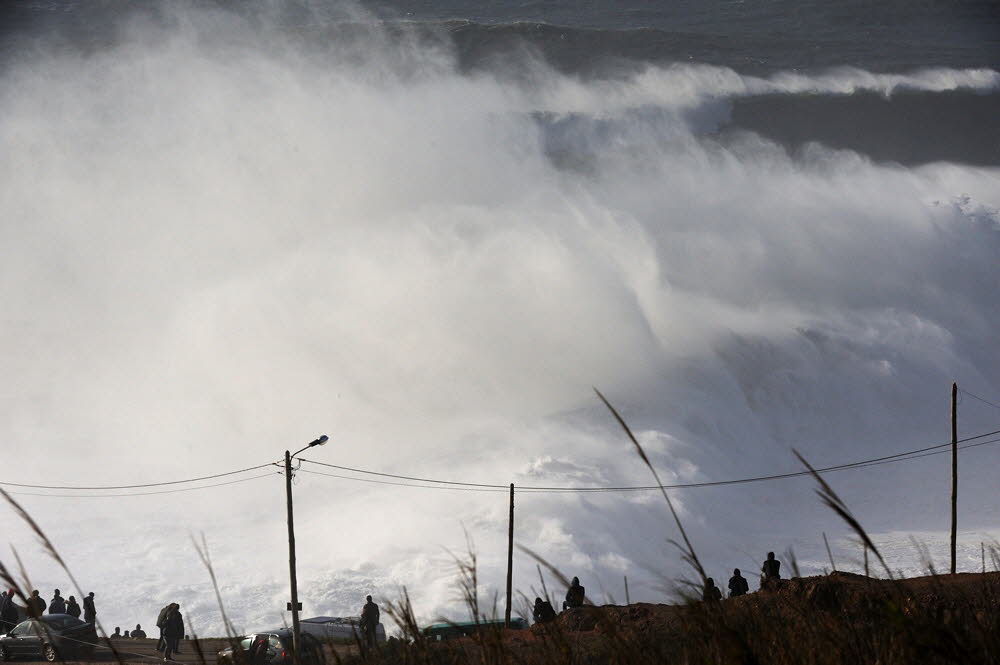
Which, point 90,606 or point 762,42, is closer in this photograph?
point 90,606

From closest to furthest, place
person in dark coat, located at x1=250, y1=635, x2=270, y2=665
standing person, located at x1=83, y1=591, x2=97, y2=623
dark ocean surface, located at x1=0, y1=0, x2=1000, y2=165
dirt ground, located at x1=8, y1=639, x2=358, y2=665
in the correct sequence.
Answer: standing person, located at x1=83, y1=591, x2=97, y2=623 → person in dark coat, located at x1=250, y1=635, x2=270, y2=665 → dirt ground, located at x1=8, y1=639, x2=358, y2=665 → dark ocean surface, located at x1=0, y1=0, x2=1000, y2=165

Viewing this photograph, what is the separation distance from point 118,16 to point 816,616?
623 feet

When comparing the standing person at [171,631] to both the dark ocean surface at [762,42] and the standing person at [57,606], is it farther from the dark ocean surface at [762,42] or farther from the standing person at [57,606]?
the dark ocean surface at [762,42]

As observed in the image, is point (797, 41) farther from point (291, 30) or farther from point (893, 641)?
point (893, 641)

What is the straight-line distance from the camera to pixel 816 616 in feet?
10.6

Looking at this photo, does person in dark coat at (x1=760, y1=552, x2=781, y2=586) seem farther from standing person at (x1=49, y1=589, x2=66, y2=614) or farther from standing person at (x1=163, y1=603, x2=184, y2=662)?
standing person at (x1=49, y1=589, x2=66, y2=614)

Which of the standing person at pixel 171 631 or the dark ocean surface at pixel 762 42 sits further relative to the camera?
the dark ocean surface at pixel 762 42

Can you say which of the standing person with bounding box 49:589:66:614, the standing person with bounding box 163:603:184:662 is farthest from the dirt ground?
the standing person with bounding box 49:589:66:614

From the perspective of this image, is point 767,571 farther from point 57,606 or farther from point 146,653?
point 57,606

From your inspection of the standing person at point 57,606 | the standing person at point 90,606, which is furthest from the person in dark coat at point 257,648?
the standing person at point 57,606

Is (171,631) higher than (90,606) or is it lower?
lower

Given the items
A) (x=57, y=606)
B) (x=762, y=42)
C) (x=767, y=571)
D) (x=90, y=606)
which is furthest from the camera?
(x=762, y=42)

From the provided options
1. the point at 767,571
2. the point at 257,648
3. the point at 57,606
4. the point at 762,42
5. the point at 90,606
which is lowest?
the point at 257,648

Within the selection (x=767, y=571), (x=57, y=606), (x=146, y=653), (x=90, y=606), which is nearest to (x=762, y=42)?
(x=57, y=606)
